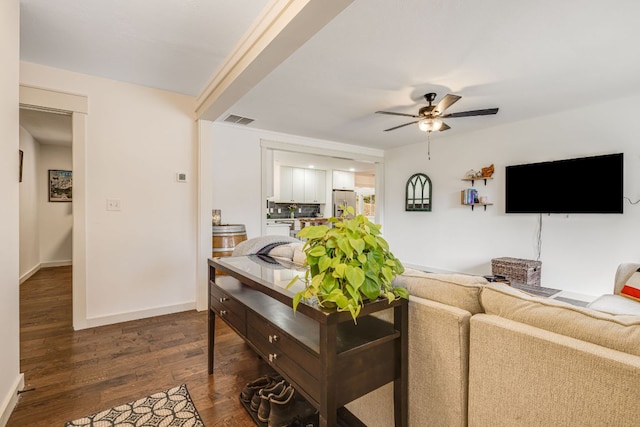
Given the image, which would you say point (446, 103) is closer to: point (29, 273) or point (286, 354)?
point (286, 354)

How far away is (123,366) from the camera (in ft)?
6.90

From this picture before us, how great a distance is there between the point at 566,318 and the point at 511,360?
214 mm

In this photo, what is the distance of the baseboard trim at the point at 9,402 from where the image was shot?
58.7 inches

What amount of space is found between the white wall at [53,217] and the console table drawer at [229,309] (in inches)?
214

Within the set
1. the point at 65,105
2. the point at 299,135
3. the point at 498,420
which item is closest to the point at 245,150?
the point at 299,135

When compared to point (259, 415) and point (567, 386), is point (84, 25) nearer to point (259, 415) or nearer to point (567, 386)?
point (259, 415)

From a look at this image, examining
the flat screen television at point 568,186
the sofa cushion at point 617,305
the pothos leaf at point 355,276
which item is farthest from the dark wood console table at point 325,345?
the flat screen television at point 568,186

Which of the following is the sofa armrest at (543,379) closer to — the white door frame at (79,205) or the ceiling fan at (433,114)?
the ceiling fan at (433,114)

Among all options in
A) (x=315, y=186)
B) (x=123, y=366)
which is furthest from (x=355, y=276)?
(x=315, y=186)

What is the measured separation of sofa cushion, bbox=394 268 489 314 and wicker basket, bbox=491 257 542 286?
305 centimetres

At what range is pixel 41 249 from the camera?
5391mm

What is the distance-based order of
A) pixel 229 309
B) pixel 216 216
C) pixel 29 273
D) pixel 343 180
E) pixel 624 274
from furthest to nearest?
1. pixel 343 180
2. pixel 29 273
3. pixel 216 216
4. pixel 624 274
5. pixel 229 309

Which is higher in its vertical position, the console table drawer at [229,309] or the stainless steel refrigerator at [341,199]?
the stainless steel refrigerator at [341,199]

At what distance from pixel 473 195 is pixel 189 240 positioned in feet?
13.1
